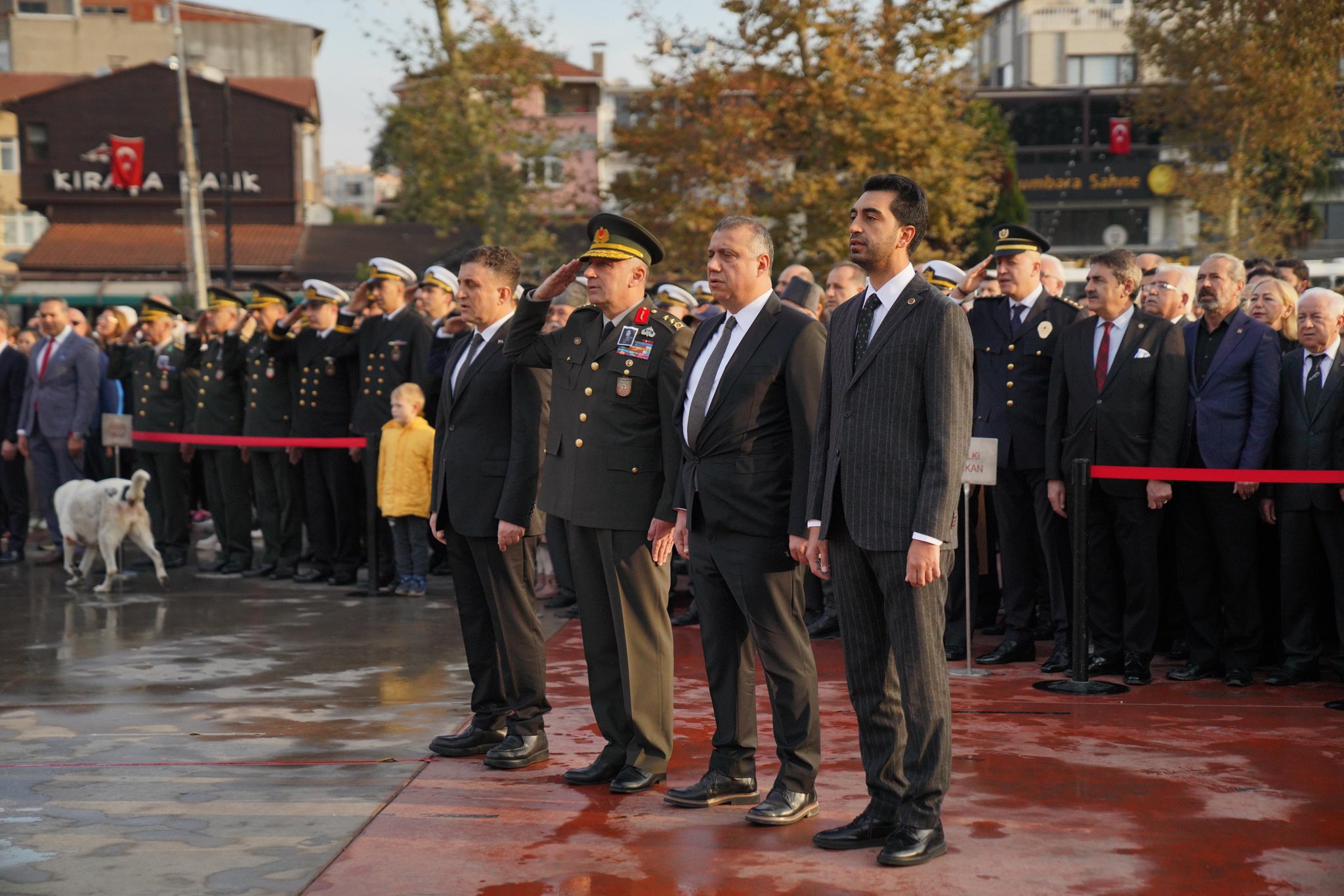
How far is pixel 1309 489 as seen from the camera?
759cm

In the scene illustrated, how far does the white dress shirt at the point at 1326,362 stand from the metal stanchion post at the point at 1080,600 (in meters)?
1.25

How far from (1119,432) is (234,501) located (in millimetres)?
7428

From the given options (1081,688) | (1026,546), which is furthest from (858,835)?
(1026,546)

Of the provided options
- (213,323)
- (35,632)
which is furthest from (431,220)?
(35,632)

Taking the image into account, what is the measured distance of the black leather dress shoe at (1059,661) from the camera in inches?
314

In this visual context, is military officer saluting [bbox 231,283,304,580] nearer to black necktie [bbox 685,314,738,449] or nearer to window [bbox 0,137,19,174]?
black necktie [bbox 685,314,738,449]

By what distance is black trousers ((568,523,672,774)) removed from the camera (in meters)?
5.78

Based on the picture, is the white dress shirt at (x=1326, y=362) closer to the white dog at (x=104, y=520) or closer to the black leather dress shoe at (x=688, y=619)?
the black leather dress shoe at (x=688, y=619)

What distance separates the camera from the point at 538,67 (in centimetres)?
A: 3381

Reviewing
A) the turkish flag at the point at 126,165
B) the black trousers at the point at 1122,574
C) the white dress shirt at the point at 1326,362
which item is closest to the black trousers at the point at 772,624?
the black trousers at the point at 1122,574

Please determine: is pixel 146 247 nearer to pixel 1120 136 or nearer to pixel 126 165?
pixel 126 165

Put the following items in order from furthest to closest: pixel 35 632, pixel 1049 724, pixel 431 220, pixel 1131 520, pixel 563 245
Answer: pixel 563 245
pixel 431 220
pixel 35 632
pixel 1131 520
pixel 1049 724

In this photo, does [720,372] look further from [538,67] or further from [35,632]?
[538,67]

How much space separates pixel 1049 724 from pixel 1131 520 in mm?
1562
